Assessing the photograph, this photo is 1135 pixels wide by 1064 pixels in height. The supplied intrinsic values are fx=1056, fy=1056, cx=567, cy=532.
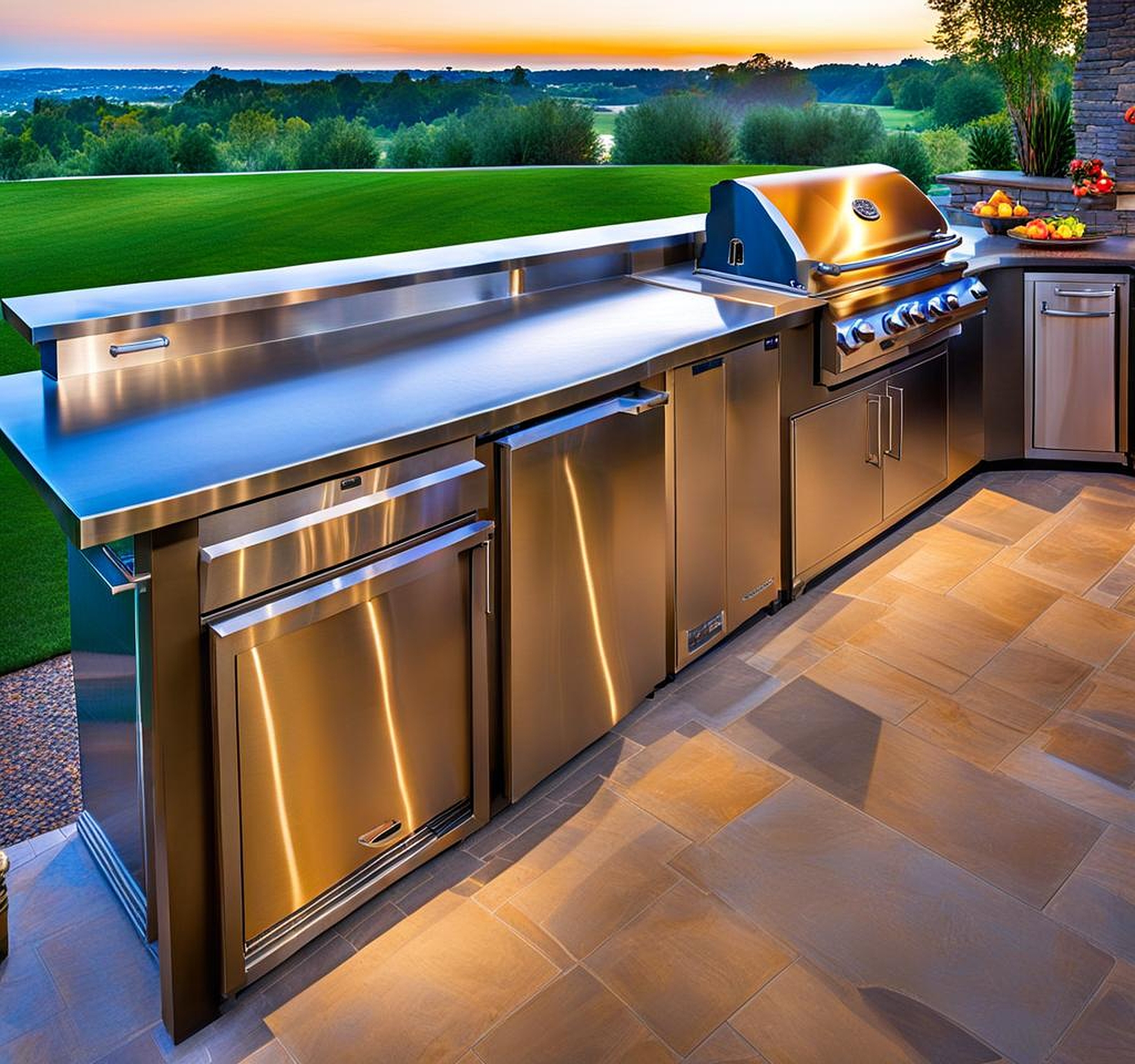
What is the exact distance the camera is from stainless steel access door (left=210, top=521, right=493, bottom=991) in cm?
164

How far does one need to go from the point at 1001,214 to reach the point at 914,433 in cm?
159

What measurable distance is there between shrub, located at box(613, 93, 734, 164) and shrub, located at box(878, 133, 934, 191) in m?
1.84

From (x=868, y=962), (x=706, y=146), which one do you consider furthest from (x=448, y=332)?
(x=706, y=146)

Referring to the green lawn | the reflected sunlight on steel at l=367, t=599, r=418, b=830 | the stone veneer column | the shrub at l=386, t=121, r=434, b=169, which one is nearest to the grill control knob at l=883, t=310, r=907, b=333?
the reflected sunlight on steel at l=367, t=599, r=418, b=830

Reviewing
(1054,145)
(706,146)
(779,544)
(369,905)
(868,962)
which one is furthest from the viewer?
(706,146)

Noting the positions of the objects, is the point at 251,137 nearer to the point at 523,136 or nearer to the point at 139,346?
the point at 523,136

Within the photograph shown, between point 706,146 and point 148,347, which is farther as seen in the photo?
point 706,146

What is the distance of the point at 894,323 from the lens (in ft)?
10.4

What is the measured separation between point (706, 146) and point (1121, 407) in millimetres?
9450

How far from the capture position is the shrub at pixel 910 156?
1212 cm

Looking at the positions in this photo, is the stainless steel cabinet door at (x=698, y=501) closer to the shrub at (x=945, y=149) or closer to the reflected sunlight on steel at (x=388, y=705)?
the reflected sunlight on steel at (x=388, y=705)

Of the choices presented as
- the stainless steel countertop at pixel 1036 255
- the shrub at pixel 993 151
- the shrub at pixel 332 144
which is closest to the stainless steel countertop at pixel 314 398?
the stainless steel countertop at pixel 1036 255

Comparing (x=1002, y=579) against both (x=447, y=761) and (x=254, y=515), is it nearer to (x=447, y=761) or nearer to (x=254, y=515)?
(x=447, y=761)

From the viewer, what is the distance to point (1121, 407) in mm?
4152
